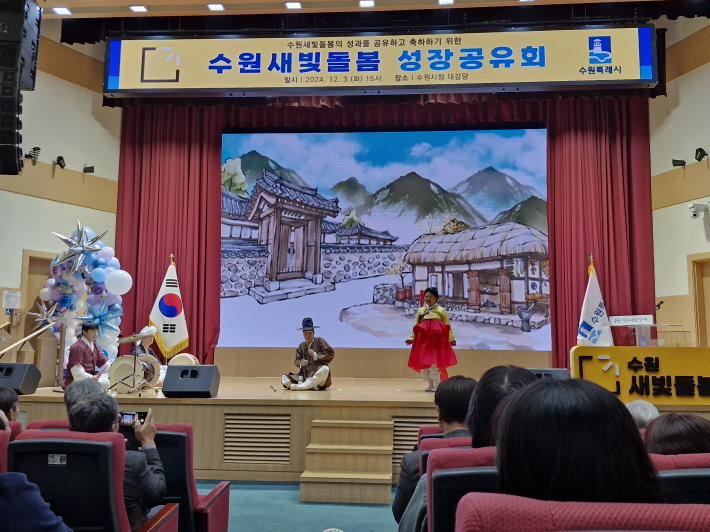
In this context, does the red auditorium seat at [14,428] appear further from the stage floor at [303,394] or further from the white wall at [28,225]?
the white wall at [28,225]

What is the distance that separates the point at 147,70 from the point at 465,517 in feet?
21.0

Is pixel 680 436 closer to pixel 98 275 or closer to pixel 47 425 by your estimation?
pixel 47 425

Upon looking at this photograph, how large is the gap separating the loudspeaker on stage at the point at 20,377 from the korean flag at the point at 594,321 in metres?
5.48

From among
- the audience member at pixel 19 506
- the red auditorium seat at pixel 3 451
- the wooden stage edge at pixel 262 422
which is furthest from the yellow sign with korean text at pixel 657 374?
the audience member at pixel 19 506

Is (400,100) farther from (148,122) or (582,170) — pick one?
(148,122)

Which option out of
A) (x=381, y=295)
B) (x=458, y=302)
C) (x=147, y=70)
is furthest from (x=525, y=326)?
(x=147, y=70)

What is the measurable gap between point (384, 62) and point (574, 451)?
5.78 m

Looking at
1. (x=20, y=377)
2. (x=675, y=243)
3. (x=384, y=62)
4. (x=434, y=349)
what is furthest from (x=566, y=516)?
(x=675, y=243)

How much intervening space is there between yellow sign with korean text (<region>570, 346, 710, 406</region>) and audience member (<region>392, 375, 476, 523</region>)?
2.39 metres

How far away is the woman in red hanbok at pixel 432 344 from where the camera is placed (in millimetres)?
5980

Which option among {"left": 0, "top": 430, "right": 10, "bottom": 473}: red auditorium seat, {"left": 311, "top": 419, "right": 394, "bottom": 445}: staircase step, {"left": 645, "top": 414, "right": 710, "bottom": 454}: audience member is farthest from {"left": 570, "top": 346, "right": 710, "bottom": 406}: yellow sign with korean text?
{"left": 0, "top": 430, "right": 10, "bottom": 473}: red auditorium seat

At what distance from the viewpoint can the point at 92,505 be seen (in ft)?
6.33

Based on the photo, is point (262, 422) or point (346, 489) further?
point (262, 422)

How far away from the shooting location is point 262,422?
4.76 meters
